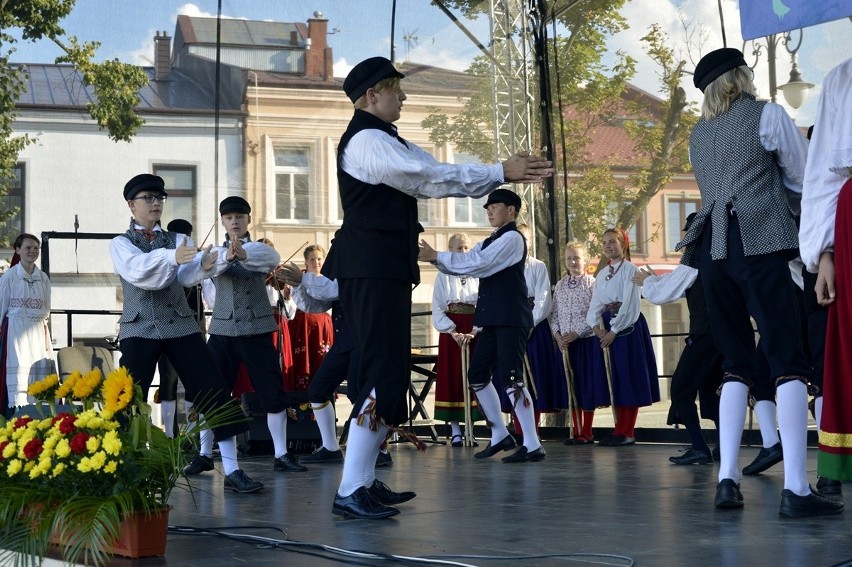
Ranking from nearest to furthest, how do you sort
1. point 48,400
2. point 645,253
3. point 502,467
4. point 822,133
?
1. point 822,133
2. point 48,400
3. point 502,467
4. point 645,253

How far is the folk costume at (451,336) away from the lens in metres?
8.46

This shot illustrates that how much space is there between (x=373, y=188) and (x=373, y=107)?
34cm

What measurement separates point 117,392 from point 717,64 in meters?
2.29

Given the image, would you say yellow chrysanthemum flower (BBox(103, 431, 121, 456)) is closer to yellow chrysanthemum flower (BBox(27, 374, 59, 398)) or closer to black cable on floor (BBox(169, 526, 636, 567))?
black cable on floor (BBox(169, 526, 636, 567))

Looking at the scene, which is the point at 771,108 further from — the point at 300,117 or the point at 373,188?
the point at 300,117

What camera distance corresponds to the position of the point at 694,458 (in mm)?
6305

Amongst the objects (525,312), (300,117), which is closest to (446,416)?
(525,312)

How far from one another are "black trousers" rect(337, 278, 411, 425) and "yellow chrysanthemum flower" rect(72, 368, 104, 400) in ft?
3.04

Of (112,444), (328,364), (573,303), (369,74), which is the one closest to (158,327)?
(369,74)

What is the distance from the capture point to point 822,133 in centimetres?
327

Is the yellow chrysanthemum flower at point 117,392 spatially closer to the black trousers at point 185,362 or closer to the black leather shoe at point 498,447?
the black trousers at point 185,362

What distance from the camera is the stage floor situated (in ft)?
10.1

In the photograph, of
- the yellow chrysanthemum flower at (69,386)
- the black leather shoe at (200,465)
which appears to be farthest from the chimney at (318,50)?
the yellow chrysanthemum flower at (69,386)

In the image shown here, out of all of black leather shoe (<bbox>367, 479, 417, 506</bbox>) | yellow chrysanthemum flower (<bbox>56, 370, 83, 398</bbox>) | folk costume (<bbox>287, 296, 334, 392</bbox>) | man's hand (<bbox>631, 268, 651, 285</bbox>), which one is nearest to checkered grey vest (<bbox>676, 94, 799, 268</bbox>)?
black leather shoe (<bbox>367, 479, 417, 506</bbox>)
